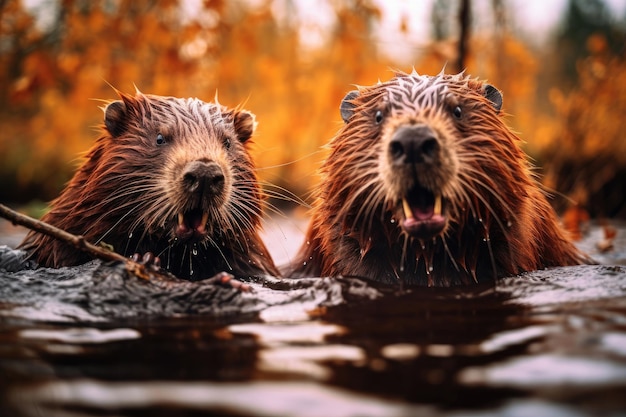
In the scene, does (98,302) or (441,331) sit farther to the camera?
(98,302)

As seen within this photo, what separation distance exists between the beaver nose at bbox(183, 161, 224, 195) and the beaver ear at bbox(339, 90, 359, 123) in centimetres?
82

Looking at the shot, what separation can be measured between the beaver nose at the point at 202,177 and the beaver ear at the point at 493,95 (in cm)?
163

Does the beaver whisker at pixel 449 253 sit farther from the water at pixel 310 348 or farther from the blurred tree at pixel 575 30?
the blurred tree at pixel 575 30

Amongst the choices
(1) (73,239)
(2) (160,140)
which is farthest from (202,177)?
(1) (73,239)

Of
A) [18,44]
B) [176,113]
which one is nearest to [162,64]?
[18,44]

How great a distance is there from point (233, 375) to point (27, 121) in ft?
47.8

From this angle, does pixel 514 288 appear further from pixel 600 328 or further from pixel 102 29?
pixel 102 29

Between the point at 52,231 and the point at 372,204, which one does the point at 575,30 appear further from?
the point at 52,231

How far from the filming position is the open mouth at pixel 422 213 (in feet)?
12.0

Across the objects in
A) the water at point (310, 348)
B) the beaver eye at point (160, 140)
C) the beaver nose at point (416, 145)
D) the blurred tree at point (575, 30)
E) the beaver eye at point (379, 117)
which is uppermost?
the blurred tree at point (575, 30)

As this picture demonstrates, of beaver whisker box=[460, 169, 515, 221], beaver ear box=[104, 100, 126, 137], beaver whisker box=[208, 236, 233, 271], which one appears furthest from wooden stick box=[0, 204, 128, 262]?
beaver whisker box=[460, 169, 515, 221]

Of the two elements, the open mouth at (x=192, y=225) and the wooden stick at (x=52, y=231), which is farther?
the open mouth at (x=192, y=225)

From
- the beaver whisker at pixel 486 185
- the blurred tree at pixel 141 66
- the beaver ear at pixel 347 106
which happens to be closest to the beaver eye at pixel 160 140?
the blurred tree at pixel 141 66

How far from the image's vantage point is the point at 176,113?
4578mm
